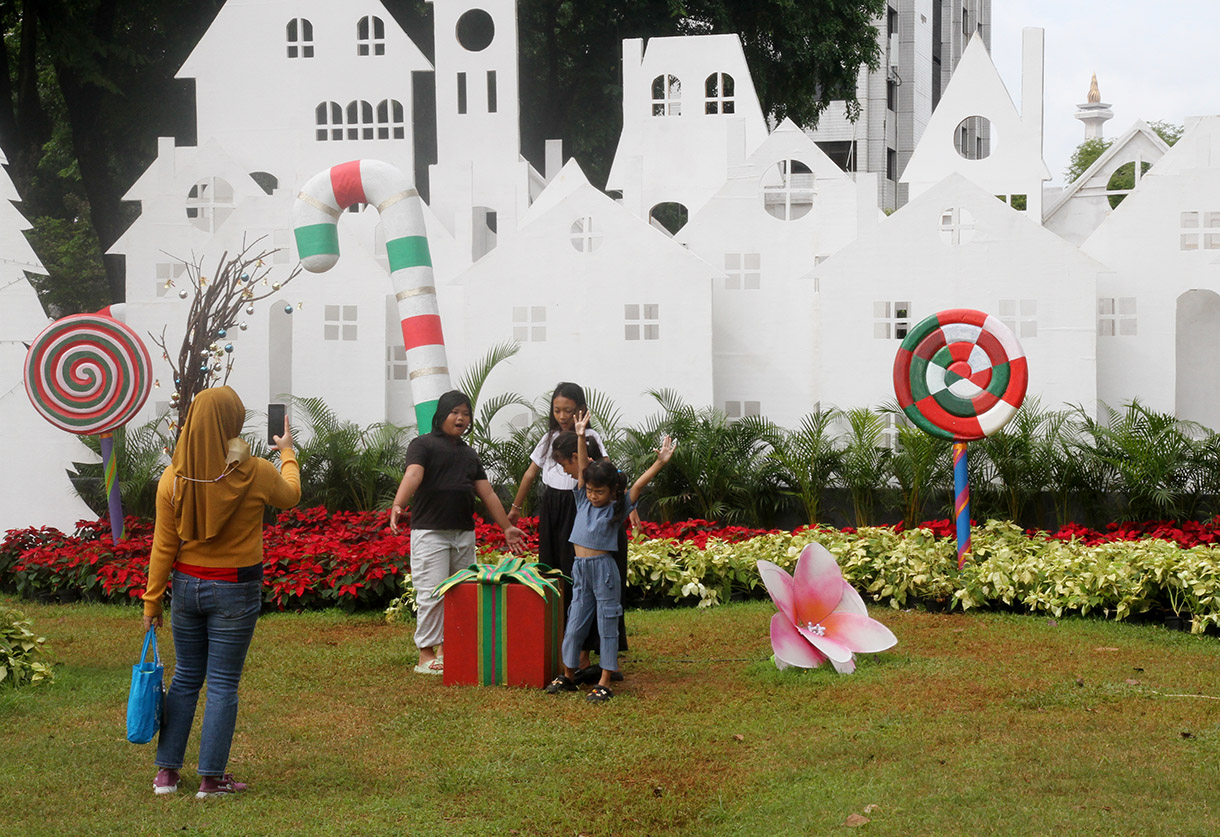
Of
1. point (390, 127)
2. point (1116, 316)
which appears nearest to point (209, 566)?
point (1116, 316)

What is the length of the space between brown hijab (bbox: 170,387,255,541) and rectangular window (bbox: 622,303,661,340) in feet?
27.2

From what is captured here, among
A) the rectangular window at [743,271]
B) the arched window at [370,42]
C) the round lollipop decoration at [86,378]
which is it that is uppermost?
the arched window at [370,42]

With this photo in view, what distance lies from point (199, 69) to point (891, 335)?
872 centimetres

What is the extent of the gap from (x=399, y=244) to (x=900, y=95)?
37.2m

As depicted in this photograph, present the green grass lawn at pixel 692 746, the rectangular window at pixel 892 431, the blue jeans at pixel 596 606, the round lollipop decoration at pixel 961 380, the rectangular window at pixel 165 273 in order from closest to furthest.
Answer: the green grass lawn at pixel 692 746 → the blue jeans at pixel 596 606 → the round lollipop decoration at pixel 961 380 → the rectangular window at pixel 892 431 → the rectangular window at pixel 165 273

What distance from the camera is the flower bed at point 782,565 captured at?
8987 mm

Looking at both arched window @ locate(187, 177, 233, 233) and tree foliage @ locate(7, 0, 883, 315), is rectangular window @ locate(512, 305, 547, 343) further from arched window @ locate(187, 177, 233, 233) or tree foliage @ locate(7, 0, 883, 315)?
tree foliage @ locate(7, 0, 883, 315)

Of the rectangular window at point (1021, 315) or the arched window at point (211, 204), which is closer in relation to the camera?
the rectangular window at point (1021, 315)

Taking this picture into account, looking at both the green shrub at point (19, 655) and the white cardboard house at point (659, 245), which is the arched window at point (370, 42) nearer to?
the white cardboard house at point (659, 245)

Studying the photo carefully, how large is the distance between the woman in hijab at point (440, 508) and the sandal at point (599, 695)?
3.42 feet

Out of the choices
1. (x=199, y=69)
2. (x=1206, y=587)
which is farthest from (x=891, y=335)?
(x=199, y=69)

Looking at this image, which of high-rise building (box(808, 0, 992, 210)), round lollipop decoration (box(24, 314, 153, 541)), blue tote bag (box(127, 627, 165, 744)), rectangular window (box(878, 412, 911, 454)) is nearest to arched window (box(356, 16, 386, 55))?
round lollipop decoration (box(24, 314, 153, 541))

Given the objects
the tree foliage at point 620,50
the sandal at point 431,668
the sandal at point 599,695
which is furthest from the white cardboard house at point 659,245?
the tree foliage at point 620,50

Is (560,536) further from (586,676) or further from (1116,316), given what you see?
(1116,316)
